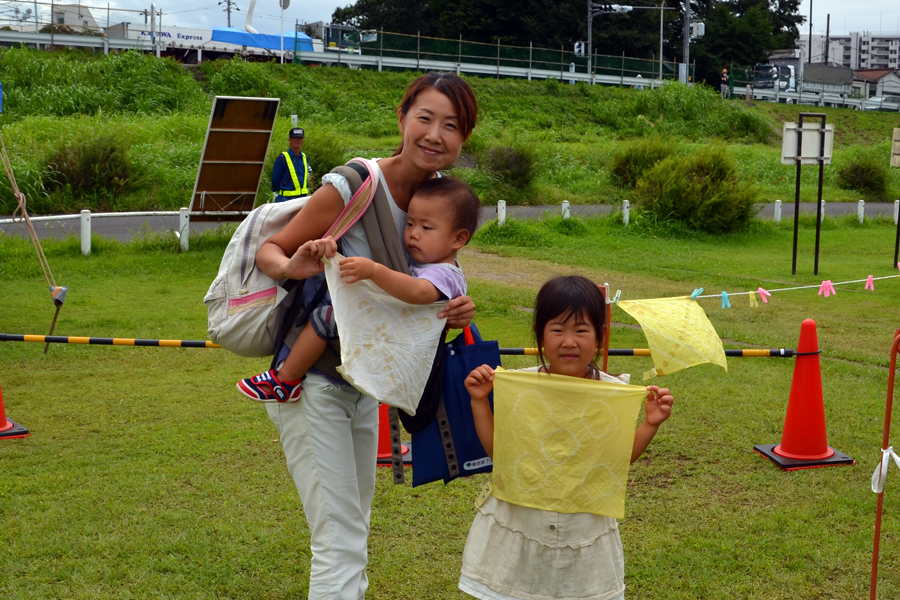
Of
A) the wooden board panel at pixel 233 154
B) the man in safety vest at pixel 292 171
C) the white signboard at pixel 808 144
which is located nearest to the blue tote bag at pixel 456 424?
the wooden board panel at pixel 233 154

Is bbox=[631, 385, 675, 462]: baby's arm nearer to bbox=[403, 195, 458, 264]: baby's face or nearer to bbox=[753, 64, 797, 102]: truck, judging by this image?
bbox=[403, 195, 458, 264]: baby's face

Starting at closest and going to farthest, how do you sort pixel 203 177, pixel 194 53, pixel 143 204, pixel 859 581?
pixel 859 581
pixel 203 177
pixel 143 204
pixel 194 53

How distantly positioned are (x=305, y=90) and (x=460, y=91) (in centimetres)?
3051

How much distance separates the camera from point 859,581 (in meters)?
3.61

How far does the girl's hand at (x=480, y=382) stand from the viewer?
8.02 feet

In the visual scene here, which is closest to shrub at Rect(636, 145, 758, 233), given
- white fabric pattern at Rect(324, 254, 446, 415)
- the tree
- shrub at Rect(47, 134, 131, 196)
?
shrub at Rect(47, 134, 131, 196)

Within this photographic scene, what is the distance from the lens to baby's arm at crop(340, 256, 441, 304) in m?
2.20

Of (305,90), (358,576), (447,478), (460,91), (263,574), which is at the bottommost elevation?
(263,574)

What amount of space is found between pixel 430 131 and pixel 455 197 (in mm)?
194

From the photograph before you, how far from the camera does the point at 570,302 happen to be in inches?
93.3

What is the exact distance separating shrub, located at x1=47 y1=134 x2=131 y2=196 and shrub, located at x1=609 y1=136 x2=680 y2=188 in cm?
1222

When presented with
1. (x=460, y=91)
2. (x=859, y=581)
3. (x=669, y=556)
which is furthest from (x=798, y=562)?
(x=460, y=91)

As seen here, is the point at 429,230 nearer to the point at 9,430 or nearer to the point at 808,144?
the point at 9,430

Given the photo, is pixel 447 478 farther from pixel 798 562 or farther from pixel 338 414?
pixel 798 562
